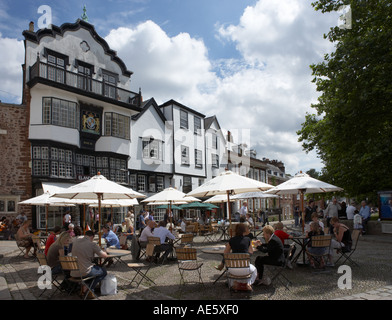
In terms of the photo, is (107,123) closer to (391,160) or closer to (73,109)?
(73,109)

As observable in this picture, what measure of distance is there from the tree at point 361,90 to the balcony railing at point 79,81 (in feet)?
50.9

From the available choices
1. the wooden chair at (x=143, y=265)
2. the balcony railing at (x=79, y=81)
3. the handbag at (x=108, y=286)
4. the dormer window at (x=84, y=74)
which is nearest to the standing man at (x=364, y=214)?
the wooden chair at (x=143, y=265)

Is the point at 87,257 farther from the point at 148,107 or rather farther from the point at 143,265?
the point at 148,107

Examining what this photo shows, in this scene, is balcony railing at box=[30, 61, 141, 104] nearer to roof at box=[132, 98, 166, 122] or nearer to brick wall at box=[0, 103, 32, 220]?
roof at box=[132, 98, 166, 122]

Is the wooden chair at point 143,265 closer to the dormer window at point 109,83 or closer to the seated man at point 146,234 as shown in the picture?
the seated man at point 146,234

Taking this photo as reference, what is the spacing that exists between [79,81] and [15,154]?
271 inches

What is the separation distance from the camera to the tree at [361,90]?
14.4 metres

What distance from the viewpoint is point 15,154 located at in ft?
67.1

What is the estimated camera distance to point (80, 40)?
25.3 meters

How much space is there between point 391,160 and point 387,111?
235 cm

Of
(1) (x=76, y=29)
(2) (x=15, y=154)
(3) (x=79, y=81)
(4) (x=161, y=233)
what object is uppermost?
(1) (x=76, y=29)

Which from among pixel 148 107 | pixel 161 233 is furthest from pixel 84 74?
pixel 161 233

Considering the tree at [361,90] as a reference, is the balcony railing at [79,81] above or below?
above
